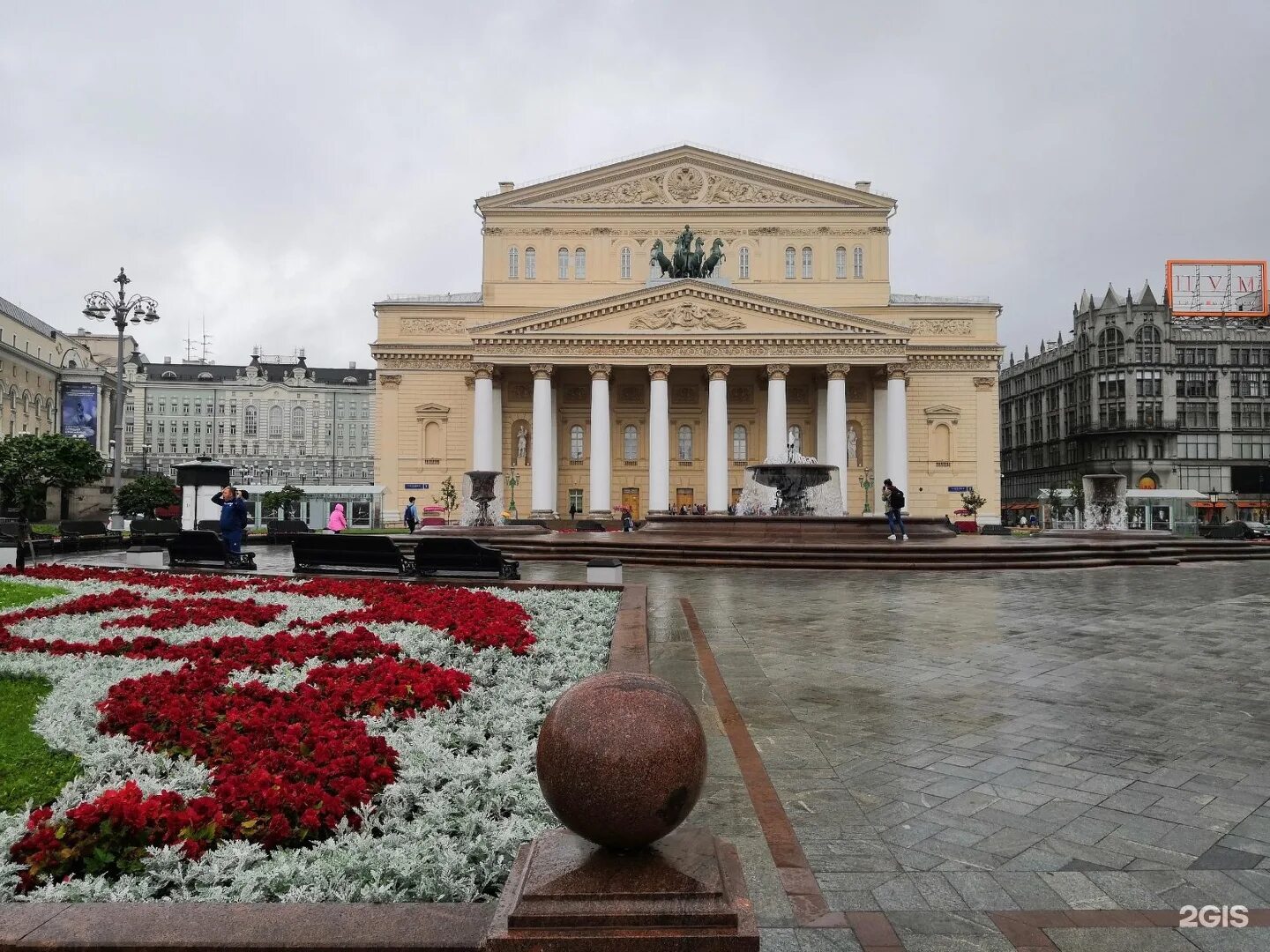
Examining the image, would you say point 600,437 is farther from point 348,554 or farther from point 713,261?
point 348,554

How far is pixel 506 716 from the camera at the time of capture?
5.68 m

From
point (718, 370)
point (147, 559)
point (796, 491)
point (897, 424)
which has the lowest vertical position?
point (147, 559)

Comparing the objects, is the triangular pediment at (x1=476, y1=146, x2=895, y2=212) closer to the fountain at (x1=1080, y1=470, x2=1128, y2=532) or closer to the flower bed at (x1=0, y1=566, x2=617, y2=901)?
the fountain at (x1=1080, y1=470, x2=1128, y2=532)

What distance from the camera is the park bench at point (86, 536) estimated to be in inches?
991

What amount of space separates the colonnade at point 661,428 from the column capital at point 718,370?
0.17ft

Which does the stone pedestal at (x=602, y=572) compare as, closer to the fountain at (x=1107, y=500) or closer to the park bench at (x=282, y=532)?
the park bench at (x=282, y=532)

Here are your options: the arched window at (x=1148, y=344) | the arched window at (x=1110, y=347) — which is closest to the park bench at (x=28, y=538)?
the arched window at (x=1110, y=347)

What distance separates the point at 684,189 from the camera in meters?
56.4

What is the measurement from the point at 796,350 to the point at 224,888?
48056mm

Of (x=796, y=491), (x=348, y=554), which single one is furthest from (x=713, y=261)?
(x=348, y=554)

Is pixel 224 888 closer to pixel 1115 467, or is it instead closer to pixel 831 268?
pixel 831 268

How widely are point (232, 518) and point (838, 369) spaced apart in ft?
126

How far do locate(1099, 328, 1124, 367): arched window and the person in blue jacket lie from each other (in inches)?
3173

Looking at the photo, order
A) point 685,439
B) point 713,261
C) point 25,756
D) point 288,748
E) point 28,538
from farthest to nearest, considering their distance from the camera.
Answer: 1. point 685,439
2. point 713,261
3. point 28,538
4. point 25,756
5. point 288,748
